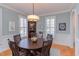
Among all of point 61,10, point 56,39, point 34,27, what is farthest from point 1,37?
point 61,10

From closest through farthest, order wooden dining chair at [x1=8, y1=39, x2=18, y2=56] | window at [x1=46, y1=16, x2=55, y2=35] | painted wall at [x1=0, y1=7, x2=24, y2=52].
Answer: wooden dining chair at [x1=8, y1=39, x2=18, y2=56]
painted wall at [x1=0, y1=7, x2=24, y2=52]
window at [x1=46, y1=16, x2=55, y2=35]

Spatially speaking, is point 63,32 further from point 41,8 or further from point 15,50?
point 15,50

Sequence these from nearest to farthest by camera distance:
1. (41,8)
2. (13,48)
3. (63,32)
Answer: (13,48)
(41,8)
(63,32)

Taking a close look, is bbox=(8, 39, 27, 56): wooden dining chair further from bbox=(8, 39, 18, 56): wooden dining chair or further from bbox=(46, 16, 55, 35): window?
bbox=(46, 16, 55, 35): window

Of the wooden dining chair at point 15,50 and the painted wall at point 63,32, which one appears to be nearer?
the wooden dining chair at point 15,50

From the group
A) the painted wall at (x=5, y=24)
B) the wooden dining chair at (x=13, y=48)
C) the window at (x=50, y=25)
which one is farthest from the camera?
the window at (x=50, y=25)

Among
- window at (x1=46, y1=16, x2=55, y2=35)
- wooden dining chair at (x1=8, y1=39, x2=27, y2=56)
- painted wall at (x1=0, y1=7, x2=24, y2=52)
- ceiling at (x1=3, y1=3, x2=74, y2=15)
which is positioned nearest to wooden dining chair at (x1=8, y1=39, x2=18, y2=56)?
wooden dining chair at (x1=8, y1=39, x2=27, y2=56)

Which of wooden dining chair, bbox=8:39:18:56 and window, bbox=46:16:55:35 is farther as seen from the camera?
window, bbox=46:16:55:35

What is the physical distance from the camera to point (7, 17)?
4004mm

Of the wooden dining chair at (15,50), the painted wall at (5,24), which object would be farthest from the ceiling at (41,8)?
the wooden dining chair at (15,50)

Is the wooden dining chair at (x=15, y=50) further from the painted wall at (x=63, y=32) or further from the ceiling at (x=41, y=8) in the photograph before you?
the painted wall at (x=63, y=32)

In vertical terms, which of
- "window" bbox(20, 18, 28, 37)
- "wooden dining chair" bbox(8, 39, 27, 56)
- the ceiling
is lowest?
"wooden dining chair" bbox(8, 39, 27, 56)

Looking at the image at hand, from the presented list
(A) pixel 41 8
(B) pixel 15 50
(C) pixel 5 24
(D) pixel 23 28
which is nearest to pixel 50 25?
(A) pixel 41 8

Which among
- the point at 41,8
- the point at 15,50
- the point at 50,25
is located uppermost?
the point at 41,8
